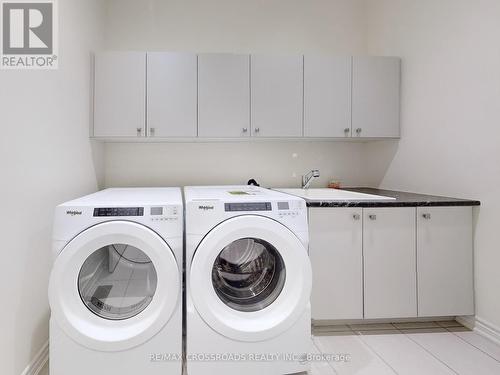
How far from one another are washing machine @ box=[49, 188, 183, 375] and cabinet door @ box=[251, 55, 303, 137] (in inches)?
51.0

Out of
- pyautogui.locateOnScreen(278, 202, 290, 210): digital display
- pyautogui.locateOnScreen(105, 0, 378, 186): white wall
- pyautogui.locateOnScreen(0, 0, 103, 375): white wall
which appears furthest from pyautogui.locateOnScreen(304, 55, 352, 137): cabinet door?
pyautogui.locateOnScreen(0, 0, 103, 375): white wall

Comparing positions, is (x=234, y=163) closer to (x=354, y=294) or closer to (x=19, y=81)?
(x=354, y=294)

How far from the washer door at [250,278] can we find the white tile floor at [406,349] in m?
0.42

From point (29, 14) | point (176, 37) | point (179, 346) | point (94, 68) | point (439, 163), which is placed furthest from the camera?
point (176, 37)

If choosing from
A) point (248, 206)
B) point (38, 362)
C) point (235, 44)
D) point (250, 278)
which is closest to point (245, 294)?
point (250, 278)

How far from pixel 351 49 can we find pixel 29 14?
8.48 ft

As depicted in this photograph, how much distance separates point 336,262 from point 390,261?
0.36 m

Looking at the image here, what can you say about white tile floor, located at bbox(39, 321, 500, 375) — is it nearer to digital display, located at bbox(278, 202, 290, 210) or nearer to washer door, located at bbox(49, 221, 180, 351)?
washer door, located at bbox(49, 221, 180, 351)

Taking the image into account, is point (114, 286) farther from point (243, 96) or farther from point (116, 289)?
point (243, 96)

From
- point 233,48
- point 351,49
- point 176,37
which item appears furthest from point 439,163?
point 176,37

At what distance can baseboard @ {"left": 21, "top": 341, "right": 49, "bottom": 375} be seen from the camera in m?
1.61

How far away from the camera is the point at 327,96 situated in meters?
2.70

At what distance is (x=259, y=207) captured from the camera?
1682mm

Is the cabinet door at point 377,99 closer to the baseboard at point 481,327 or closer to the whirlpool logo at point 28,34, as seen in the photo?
the baseboard at point 481,327
